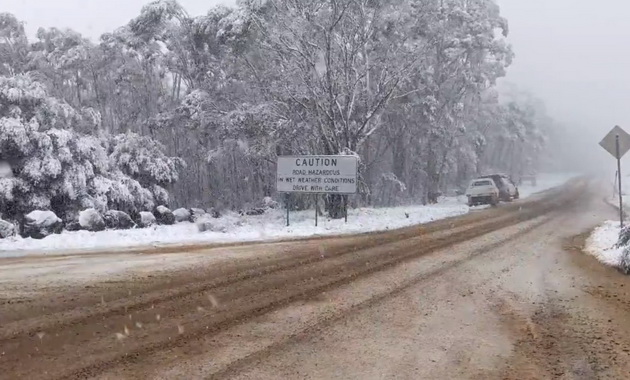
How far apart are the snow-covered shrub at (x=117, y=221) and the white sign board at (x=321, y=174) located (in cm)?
534

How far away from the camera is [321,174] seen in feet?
60.8

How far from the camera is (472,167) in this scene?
45.4 m

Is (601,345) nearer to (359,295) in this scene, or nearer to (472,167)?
(359,295)

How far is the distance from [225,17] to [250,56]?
2296 mm

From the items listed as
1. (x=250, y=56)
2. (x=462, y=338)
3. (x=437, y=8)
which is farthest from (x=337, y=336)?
(x=437, y=8)

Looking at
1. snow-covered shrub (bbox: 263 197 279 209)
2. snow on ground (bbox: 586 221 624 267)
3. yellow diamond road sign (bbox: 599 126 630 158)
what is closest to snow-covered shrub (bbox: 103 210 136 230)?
snow-covered shrub (bbox: 263 197 279 209)

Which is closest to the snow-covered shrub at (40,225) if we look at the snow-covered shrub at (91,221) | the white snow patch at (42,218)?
the white snow patch at (42,218)

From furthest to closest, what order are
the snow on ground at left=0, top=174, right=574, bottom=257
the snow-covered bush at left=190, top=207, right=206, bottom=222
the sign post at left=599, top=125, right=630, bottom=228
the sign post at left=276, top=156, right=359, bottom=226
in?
the snow-covered bush at left=190, top=207, right=206, bottom=222, the sign post at left=276, top=156, right=359, bottom=226, the sign post at left=599, top=125, right=630, bottom=228, the snow on ground at left=0, top=174, right=574, bottom=257

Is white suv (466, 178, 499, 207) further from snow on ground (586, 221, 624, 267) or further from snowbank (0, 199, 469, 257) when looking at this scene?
snow on ground (586, 221, 624, 267)

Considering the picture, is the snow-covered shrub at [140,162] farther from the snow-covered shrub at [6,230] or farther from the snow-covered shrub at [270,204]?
the snow-covered shrub at [6,230]

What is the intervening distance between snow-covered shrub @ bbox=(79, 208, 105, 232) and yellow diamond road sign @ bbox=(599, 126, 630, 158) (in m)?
15.0

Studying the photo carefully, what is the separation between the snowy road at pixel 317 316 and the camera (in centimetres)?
461

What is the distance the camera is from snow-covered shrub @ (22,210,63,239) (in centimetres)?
1429

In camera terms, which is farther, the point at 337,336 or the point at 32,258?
the point at 32,258
